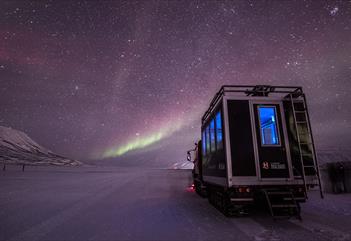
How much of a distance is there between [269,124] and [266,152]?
119cm

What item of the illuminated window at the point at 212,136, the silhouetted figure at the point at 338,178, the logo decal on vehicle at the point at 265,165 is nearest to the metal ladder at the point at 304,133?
the logo decal on vehicle at the point at 265,165

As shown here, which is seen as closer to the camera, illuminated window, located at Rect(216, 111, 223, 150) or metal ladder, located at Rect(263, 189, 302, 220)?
metal ladder, located at Rect(263, 189, 302, 220)

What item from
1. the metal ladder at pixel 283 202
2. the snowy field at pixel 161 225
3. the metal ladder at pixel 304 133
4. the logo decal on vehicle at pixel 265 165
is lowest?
the snowy field at pixel 161 225

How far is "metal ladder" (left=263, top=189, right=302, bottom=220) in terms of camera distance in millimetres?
6187

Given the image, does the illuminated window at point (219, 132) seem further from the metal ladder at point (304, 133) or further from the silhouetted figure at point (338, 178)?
the silhouetted figure at point (338, 178)


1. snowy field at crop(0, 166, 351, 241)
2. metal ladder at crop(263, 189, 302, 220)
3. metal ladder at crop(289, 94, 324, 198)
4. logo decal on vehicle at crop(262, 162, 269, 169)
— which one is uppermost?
metal ladder at crop(289, 94, 324, 198)

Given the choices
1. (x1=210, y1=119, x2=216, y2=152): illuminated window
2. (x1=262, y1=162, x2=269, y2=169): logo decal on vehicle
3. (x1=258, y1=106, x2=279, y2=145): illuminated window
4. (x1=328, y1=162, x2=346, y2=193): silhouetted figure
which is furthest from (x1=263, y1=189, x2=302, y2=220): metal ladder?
(x1=328, y1=162, x2=346, y2=193): silhouetted figure

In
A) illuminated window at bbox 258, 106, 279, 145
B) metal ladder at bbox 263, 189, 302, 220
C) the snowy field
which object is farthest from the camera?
illuminated window at bbox 258, 106, 279, 145

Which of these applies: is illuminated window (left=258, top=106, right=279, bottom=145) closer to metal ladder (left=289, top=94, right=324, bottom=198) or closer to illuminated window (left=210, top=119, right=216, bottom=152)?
metal ladder (left=289, top=94, right=324, bottom=198)

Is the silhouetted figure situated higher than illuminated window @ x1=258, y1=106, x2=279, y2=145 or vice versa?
illuminated window @ x1=258, y1=106, x2=279, y2=145

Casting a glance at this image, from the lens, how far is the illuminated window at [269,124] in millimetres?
6922

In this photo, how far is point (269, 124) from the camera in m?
7.43

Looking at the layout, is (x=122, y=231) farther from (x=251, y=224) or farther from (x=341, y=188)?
(x=341, y=188)

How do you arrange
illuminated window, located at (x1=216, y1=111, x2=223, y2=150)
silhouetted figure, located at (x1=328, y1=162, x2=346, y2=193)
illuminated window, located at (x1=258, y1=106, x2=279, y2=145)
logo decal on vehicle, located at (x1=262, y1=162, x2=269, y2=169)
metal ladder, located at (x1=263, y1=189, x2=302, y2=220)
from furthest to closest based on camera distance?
silhouetted figure, located at (x1=328, y1=162, x2=346, y2=193)
illuminated window, located at (x1=216, y1=111, x2=223, y2=150)
illuminated window, located at (x1=258, y1=106, x2=279, y2=145)
logo decal on vehicle, located at (x1=262, y1=162, x2=269, y2=169)
metal ladder, located at (x1=263, y1=189, x2=302, y2=220)
